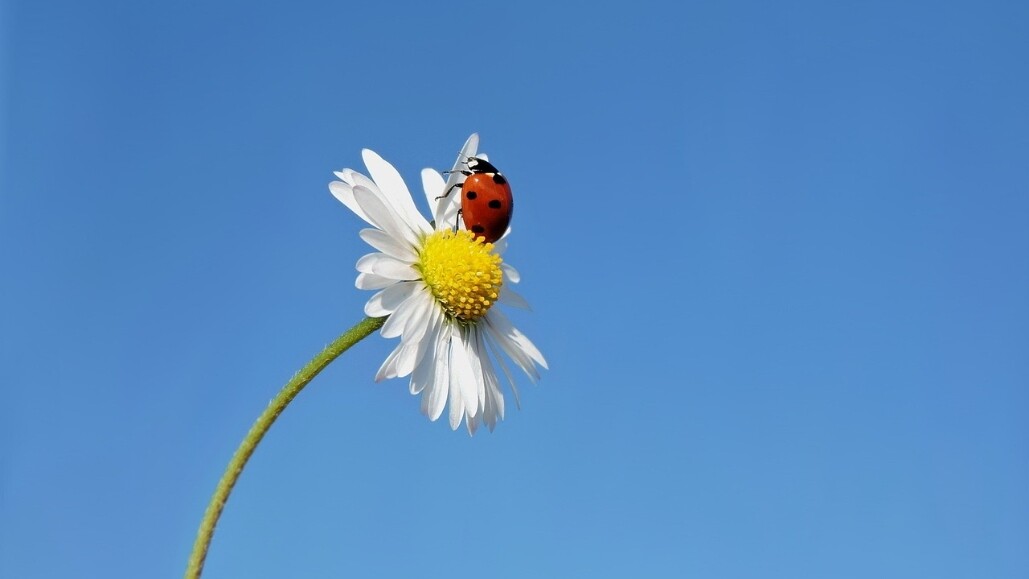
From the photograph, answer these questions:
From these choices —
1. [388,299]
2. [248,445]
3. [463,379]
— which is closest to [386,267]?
[388,299]

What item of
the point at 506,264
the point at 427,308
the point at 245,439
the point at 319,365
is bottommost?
the point at 245,439

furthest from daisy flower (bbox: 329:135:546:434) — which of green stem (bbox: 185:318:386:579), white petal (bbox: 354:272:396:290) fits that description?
green stem (bbox: 185:318:386:579)

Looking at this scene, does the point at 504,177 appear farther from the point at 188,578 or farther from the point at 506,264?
the point at 188,578

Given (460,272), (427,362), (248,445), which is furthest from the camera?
(460,272)

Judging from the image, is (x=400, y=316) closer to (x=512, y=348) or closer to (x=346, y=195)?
(x=346, y=195)

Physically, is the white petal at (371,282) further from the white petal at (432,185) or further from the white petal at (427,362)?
the white petal at (432,185)

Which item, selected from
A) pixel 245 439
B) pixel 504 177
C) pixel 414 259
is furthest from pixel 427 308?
pixel 245 439

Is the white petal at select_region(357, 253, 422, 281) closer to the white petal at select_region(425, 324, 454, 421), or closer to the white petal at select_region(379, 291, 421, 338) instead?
the white petal at select_region(379, 291, 421, 338)
